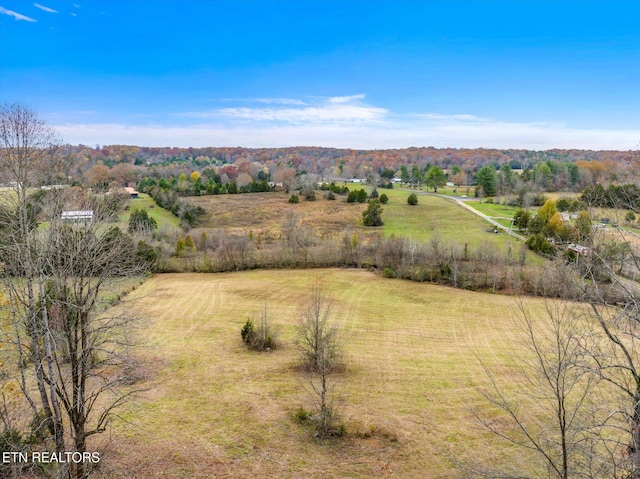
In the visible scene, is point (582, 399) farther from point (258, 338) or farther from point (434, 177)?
point (434, 177)

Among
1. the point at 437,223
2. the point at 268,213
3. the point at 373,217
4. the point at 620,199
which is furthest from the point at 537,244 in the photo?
the point at 268,213

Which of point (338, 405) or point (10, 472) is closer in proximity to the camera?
point (10, 472)

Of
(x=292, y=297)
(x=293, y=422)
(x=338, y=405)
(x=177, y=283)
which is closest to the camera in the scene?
(x=293, y=422)

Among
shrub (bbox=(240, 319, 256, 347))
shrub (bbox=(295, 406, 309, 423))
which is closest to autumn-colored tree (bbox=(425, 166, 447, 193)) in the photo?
shrub (bbox=(240, 319, 256, 347))

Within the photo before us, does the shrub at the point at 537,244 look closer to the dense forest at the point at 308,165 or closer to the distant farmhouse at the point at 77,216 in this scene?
the dense forest at the point at 308,165

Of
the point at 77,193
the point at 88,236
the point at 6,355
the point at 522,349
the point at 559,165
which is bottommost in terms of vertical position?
the point at 522,349

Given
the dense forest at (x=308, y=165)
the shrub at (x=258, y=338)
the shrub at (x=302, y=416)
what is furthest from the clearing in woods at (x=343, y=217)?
the shrub at (x=302, y=416)

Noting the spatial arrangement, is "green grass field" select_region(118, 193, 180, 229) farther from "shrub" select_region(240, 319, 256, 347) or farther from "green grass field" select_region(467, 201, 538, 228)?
"green grass field" select_region(467, 201, 538, 228)

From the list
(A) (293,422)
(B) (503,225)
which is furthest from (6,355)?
(B) (503,225)

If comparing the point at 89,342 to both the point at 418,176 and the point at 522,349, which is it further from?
the point at 418,176
